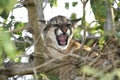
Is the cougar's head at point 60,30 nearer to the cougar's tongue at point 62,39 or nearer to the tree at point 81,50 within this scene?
the cougar's tongue at point 62,39

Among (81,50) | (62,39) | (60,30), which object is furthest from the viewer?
(60,30)

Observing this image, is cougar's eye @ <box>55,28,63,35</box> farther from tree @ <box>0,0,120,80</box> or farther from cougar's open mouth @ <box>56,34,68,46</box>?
tree @ <box>0,0,120,80</box>

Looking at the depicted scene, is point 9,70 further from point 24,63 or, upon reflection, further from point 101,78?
point 101,78

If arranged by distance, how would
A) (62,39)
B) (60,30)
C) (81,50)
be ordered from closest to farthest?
(81,50) < (62,39) < (60,30)

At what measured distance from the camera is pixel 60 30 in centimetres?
542

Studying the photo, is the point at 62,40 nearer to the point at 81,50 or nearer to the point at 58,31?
the point at 58,31

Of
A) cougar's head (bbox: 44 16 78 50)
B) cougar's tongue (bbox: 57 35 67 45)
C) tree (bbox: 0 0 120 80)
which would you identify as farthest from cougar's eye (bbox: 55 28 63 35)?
tree (bbox: 0 0 120 80)

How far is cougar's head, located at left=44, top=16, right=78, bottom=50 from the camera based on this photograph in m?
5.26

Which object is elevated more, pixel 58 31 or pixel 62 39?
pixel 58 31

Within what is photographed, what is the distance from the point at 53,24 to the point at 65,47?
54 cm

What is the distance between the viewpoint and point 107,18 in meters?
3.78

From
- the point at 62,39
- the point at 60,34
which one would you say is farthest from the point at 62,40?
the point at 60,34

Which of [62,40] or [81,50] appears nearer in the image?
[81,50]

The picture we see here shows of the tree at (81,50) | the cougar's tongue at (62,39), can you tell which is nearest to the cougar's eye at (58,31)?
the cougar's tongue at (62,39)
